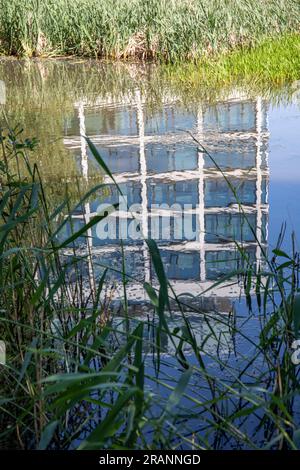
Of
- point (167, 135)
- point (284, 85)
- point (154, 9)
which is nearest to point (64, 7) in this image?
point (154, 9)

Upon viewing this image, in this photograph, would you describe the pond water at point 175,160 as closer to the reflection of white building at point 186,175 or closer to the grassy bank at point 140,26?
the reflection of white building at point 186,175

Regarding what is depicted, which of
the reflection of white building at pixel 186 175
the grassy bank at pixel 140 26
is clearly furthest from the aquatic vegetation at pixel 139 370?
the grassy bank at pixel 140 26

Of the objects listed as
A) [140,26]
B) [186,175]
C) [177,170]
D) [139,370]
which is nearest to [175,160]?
[177,170]

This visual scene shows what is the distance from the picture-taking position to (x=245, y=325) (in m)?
2.84

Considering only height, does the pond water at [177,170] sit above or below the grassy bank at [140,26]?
below

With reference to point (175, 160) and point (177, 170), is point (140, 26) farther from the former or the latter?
point (177, 170)

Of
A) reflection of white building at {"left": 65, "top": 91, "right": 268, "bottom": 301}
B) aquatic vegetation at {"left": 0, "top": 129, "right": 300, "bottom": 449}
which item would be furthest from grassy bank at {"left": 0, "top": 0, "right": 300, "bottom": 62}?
aquatic vegetation at {"left": 0, "top": 129, "right": 300, "bottom": 449}

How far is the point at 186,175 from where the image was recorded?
15.9 ft

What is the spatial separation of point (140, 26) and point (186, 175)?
507cm

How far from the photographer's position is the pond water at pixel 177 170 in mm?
3328

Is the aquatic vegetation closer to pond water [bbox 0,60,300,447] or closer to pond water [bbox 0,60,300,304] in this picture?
pond water [bbox 0,60,300,447]

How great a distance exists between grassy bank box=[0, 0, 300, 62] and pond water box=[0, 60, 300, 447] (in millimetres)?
826

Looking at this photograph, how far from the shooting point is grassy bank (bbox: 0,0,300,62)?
→ 9062 millimetres

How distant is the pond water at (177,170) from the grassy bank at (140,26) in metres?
0.83
